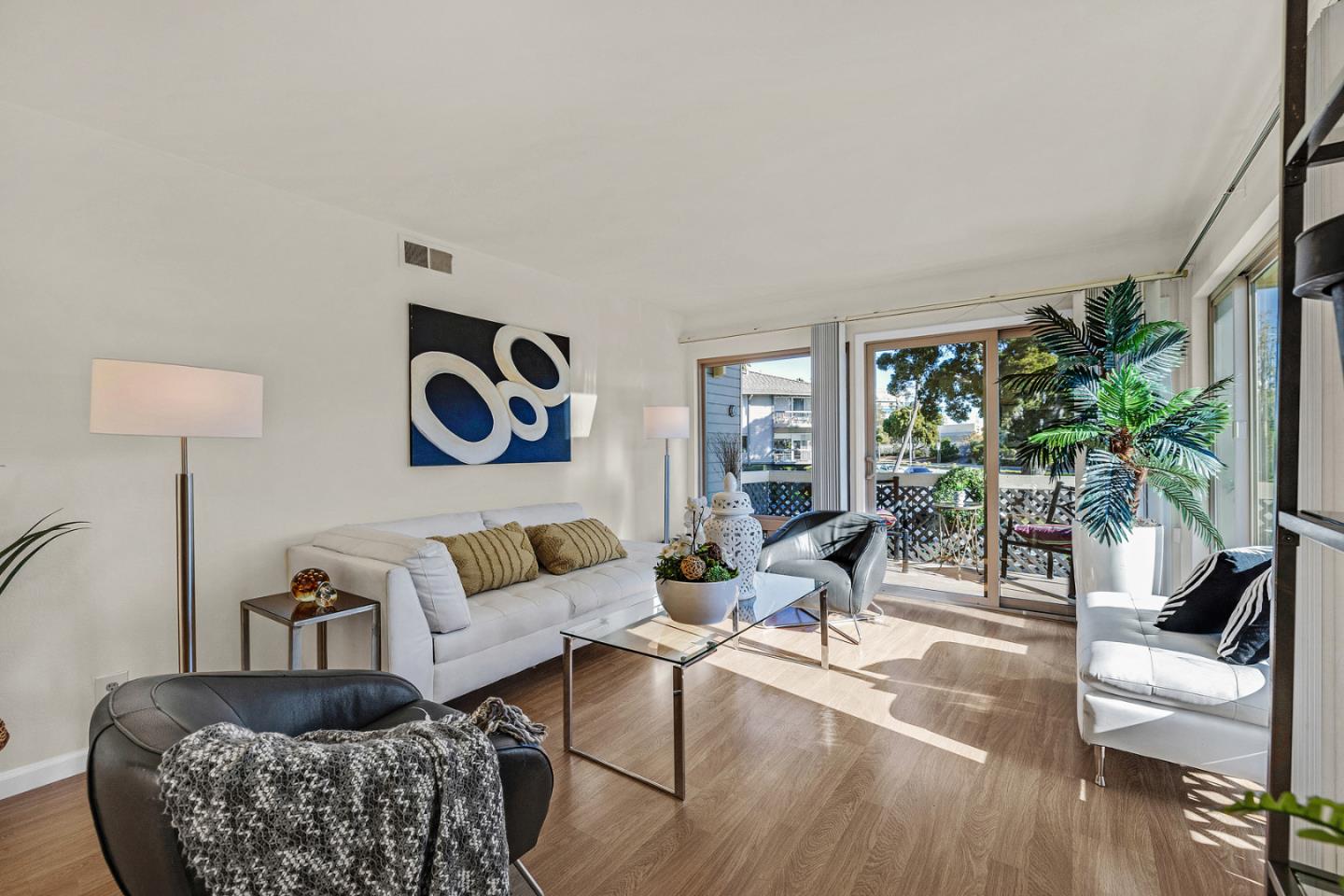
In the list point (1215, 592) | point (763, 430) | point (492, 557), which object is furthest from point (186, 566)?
point (763, 430)

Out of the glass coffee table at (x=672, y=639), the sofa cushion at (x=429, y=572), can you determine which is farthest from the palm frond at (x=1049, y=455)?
the sofa cushion at (x=429, y=572)

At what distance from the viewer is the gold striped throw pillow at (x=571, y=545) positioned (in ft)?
12.0

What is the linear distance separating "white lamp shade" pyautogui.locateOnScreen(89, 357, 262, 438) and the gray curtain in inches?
151

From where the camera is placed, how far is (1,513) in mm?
2242

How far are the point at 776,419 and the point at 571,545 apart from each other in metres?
2.58

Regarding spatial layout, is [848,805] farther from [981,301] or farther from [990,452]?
[981,301]

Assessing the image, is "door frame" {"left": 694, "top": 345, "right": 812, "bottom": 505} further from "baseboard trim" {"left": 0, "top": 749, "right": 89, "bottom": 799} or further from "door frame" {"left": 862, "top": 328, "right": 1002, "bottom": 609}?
"baseboard trim" {"left": 0, "top": 749, "right": 89, "bottom": 799}

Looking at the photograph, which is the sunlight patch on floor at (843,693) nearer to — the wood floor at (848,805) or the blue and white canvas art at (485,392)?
the wood floor at (848,805)

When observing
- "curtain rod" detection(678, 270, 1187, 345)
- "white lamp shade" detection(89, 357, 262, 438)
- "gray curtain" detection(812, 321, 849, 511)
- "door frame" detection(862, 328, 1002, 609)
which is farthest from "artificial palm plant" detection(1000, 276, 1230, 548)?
"white lamp shade" detection(89, 357, 262, 438)

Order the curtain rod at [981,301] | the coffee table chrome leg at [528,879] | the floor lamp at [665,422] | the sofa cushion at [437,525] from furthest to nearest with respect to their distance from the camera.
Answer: the floor lamp at [665,422] < the curtain rod at [981,301] < the sofa cushion at [437,525] < the coffee table chrome leg at [528,879]

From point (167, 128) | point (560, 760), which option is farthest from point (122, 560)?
point (560, 760)

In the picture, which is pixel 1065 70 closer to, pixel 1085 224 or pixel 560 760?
pixel 1085 224

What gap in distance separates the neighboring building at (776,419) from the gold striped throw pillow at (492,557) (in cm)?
274

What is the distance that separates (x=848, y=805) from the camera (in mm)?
2113
